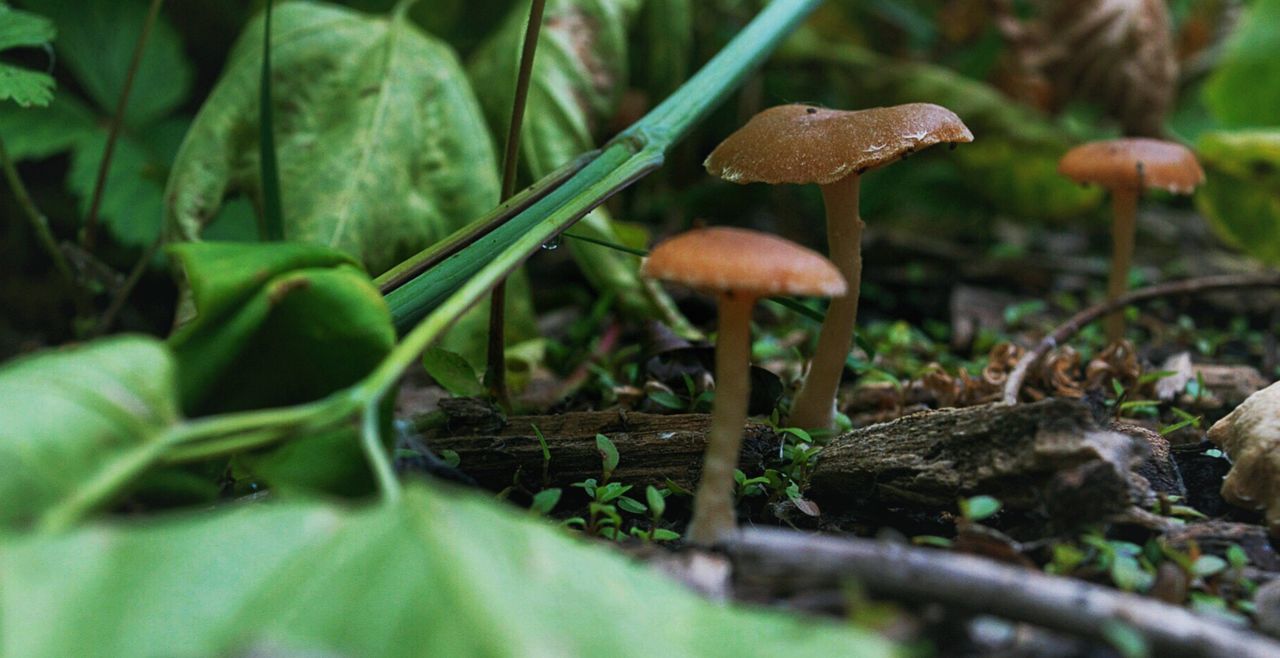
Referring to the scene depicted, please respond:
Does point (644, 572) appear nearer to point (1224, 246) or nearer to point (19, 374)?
point (19, 374)

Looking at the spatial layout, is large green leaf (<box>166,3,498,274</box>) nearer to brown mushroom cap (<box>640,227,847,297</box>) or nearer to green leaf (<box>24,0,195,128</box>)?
green leaf (<box>24,0,195,128</box>)

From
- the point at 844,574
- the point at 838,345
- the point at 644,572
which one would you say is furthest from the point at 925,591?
the point at 838,345

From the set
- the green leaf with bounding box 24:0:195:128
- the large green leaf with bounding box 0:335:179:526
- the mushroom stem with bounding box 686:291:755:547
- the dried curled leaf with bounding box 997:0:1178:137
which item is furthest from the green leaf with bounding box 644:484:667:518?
the dried curled leaf with bounding box 997:0:1178:137

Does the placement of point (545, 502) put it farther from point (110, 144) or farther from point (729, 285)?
point (110, 144)

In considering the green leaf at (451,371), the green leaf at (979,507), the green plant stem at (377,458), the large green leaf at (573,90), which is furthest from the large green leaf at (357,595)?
the large green leaf at (573,90)

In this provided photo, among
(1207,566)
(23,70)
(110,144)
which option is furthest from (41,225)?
(1207,566)

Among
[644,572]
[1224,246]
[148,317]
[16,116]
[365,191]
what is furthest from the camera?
[1224,246]

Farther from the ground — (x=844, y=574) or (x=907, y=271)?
(x=844, y=574)
